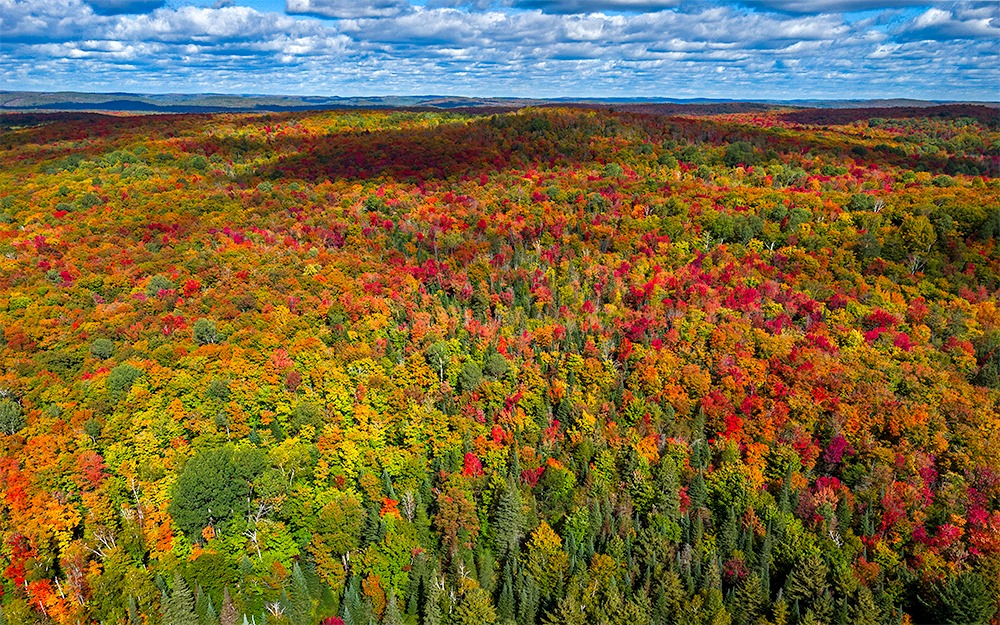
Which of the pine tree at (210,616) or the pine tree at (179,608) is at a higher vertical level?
the pine tree at (179,608)

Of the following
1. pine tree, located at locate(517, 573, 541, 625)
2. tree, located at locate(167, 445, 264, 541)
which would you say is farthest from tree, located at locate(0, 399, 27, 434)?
pine tree, located at locate(517, 573, 541, 625)

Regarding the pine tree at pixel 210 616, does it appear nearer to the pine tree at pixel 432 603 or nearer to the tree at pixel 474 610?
the pine tree at pixel 432 603

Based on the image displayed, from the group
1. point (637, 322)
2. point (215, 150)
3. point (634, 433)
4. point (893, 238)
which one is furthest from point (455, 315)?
point (215, 150)

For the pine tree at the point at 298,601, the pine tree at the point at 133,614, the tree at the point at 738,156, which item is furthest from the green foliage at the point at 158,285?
the tree at the point at 738,156

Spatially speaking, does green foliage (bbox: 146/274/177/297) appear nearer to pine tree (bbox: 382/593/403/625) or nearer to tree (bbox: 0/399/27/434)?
tree (bbox: 0/399/27/434)

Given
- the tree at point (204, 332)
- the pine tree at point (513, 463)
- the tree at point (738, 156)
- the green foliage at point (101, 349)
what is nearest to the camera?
the pine tree at point (513, 463)

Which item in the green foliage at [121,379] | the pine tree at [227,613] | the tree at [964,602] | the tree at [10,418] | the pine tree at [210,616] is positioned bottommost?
the pine tree at [227,613]
